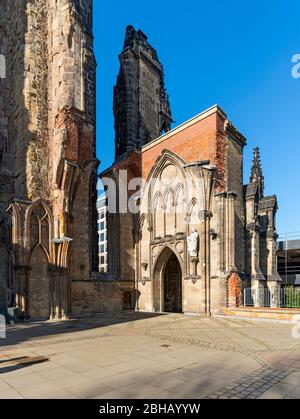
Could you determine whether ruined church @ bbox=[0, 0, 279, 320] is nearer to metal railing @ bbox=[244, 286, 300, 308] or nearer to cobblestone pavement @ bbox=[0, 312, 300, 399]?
metal railing @ bbox=[244, 286, 300, 308]

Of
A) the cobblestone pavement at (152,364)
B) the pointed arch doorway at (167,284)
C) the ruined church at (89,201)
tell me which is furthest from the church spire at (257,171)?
the cobblestone pavement at (152,364)

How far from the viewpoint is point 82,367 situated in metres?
5.93

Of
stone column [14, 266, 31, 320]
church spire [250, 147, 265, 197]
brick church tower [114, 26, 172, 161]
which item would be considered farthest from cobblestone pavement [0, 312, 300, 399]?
brick church tower [114, 26, 172, 161]

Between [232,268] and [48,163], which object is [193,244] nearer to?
[232,268]

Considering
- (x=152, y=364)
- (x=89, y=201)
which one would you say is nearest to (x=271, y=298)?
(x=89, y=201)

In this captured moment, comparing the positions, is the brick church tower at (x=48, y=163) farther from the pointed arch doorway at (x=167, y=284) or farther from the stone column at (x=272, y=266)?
the stone column at (x=272, y=266)

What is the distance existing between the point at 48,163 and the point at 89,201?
3.01m

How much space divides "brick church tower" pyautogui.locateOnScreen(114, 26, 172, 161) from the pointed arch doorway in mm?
8771

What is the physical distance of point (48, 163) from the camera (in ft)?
52.5

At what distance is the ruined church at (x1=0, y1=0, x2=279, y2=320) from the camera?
14.6m

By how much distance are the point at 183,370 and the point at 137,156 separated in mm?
16674

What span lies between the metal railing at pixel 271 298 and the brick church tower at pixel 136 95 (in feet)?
43.9

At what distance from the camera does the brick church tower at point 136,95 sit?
24031 mm

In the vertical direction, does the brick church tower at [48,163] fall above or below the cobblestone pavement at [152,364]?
above
